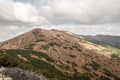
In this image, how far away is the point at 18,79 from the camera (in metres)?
21.3

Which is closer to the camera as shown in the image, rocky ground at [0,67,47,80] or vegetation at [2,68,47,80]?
rocky ground at [0,67,47,80]

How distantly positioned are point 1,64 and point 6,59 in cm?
119

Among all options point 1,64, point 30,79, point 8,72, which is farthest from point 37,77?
point 1,64

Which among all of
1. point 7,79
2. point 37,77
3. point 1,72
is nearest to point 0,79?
point 7,79

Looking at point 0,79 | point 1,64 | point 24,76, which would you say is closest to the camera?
point 0,79

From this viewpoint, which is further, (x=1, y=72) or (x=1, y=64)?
(x=1, y=64)

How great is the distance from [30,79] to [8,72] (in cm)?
246

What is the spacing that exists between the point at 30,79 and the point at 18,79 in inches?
48.0

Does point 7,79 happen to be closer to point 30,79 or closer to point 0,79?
point 0,79

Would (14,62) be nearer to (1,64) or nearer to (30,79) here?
(1,64)

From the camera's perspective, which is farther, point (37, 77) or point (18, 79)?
point (37, 77)

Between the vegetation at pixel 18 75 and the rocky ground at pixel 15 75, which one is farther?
the vegetation at pixel 18 75

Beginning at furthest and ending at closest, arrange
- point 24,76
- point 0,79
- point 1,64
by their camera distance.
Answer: point 1,64 → point 24,76 → point 0,79

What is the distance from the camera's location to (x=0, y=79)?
20.5m
